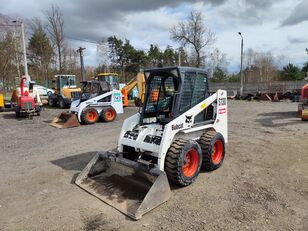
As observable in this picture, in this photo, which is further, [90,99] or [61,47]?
[61,47]

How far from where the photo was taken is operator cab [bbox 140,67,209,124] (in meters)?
4.64

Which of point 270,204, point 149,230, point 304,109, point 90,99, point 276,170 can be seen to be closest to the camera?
point 149,230

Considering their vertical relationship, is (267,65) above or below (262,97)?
above

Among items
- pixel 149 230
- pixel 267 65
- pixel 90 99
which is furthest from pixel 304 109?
pixel 267 65

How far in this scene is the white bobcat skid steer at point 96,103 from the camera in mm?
11387

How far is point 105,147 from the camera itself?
7262 millimetres

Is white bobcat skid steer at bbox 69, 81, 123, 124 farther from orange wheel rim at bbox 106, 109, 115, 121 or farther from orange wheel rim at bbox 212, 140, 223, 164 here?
orange wheel rim at bbox 212, 140, 223, 164

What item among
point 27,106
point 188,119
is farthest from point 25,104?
point 188,119

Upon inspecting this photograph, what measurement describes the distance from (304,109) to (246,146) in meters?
5.58

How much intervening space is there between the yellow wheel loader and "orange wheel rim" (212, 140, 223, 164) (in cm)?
1362

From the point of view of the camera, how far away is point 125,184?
4.30 metres

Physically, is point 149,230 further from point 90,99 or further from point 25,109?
point 25,109

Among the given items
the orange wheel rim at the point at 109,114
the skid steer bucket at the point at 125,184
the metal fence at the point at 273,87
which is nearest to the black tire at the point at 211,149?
the skid steer bucket at the point at 125,184

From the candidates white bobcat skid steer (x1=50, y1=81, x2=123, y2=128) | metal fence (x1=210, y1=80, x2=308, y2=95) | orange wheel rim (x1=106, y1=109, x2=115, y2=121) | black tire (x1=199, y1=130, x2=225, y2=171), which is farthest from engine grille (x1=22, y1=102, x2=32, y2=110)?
metal fence (x1=210, y1=80, x2=308, y2=95)
